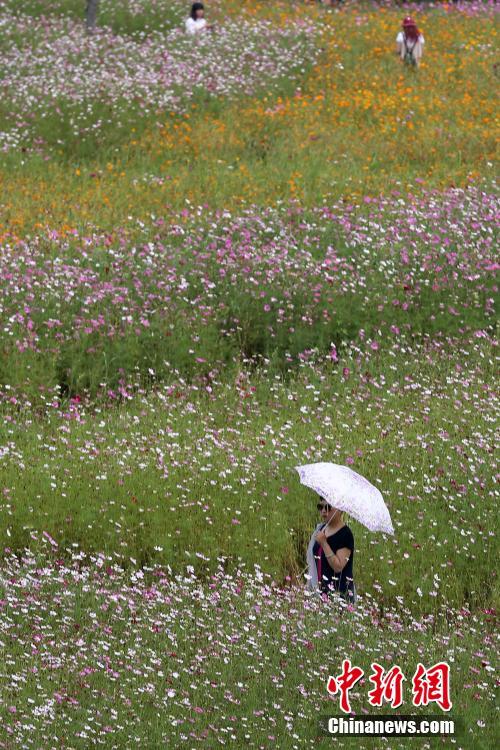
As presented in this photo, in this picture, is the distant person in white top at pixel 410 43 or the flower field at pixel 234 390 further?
the distant person in white top at pixel 410 43

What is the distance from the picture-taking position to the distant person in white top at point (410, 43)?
2648 centimetres

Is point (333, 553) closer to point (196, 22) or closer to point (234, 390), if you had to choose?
point (234, 390)

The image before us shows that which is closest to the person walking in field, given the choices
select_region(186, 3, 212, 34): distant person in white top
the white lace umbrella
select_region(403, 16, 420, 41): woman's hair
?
the white lace umbrella

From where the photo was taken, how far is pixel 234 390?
13672 millimetres

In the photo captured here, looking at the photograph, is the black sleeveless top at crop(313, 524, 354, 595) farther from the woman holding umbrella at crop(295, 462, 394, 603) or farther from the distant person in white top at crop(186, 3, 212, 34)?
the distant person in white top at crop(186, 3, 212, 34)

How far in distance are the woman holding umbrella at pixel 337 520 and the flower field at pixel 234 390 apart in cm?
26

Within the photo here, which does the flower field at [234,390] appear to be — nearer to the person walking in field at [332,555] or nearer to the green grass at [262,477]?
the green grass at [262,477]

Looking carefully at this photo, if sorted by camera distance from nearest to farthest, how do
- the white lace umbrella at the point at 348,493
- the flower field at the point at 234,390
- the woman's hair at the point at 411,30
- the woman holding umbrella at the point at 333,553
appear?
the flower field at the point at 234,390 → the white lace umbrella at the point at 348,493 → the woman holding umbrella at the point at 333,553 → the woman's hair at the point at 411,30

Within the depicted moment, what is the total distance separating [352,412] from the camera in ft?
42.0

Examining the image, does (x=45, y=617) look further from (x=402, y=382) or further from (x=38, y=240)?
(x=38, y=240)

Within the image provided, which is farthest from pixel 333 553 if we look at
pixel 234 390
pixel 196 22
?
pixel 196 22

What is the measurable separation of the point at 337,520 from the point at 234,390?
4.86 m

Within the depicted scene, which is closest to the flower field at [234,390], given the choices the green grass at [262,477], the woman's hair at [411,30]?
the green grass at [262,477]

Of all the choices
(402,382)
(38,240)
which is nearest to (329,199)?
(38,240)
